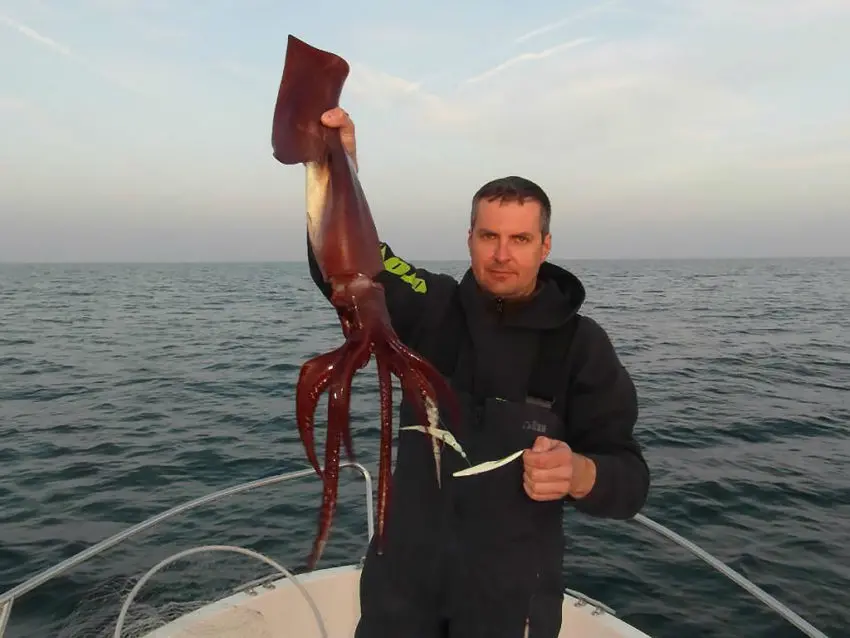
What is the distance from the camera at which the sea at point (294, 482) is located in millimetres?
6934

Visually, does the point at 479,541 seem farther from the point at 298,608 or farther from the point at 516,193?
the point at 298,608

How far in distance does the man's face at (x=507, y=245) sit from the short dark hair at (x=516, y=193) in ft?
0.08

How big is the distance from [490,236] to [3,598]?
339 cm

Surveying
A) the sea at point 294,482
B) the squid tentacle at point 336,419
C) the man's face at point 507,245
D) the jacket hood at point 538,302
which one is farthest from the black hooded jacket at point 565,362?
the sea at point 294,482

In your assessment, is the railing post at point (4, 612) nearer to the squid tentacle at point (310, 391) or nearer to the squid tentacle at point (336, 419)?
the squid tentacle at point (336, 419)

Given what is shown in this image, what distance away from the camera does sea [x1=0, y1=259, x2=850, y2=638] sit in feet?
Answer: 22.7

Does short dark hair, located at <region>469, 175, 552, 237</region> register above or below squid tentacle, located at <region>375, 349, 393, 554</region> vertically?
above

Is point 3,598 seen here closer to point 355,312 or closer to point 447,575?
point 447,575

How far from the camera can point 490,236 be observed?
299 centimetres

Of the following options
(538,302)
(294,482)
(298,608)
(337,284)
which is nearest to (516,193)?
(538,302)

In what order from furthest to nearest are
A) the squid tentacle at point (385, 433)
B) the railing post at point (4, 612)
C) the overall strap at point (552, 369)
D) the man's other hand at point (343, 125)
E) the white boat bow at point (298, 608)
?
1. the white boat bow at point (298, 608)
2. the railing post at point (4, 612)
3. the overall strap at point (552, 369)
4. the man's other hand at point (343, 125)
5. the squid tentacle at point (385, 433)

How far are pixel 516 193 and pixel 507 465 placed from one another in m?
1.28

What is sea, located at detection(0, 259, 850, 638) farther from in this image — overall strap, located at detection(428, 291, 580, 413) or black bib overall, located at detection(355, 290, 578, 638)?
overall strap, located at detection(428, 291, 580, 413)

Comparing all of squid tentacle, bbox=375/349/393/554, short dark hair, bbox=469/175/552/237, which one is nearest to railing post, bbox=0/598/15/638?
squid tentacle, bbox=375/349/393/554
